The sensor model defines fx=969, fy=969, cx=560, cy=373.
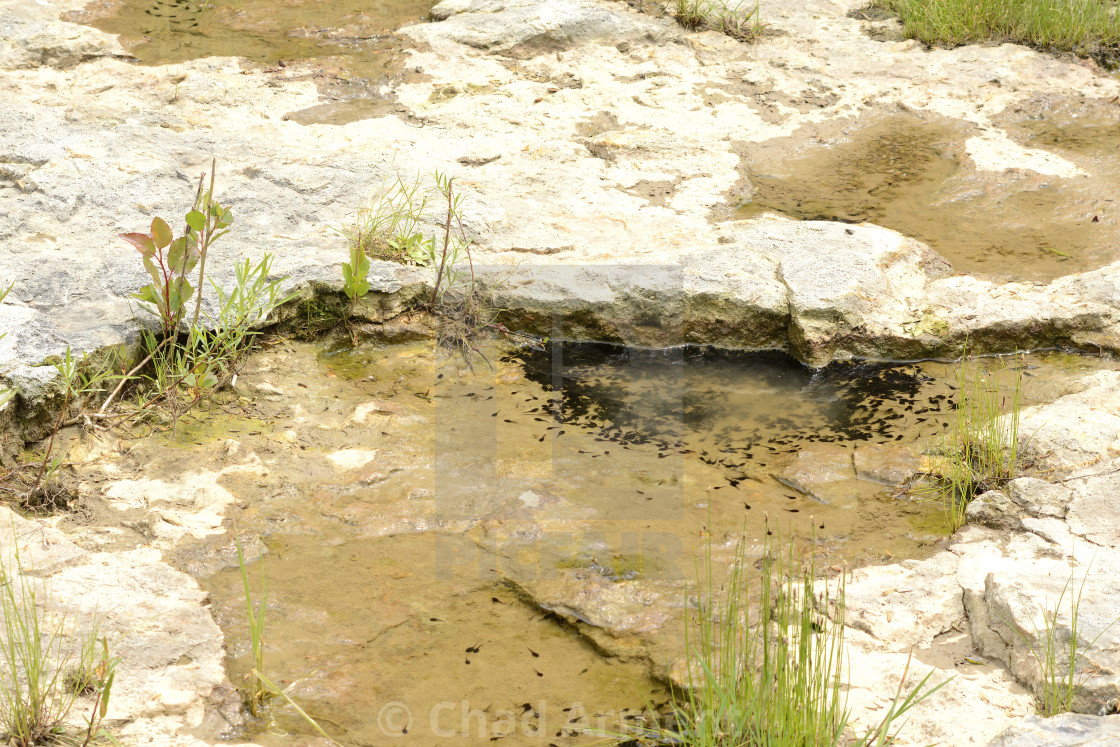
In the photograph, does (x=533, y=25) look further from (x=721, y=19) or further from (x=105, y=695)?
(x=105, y=695)

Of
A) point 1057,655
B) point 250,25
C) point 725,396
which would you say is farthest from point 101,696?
point 250,25

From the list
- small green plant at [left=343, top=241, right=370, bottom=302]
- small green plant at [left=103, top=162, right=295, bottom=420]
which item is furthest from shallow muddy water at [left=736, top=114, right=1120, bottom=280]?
small green plant at [left=103, top=162, right=295, bottom=420]

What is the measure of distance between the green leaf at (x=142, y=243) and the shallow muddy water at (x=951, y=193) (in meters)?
2.59

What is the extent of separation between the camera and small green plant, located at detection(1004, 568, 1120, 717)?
214 cm

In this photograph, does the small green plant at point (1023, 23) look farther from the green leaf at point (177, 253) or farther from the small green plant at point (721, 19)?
the green leaf at point (177, 253)

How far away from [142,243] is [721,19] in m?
4.30

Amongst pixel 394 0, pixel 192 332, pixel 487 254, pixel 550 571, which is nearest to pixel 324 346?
pixel 192 332

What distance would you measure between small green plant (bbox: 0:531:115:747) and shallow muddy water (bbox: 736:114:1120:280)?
11.1ft

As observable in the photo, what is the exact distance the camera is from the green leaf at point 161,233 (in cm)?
317

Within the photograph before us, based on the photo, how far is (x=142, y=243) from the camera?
3211 mm

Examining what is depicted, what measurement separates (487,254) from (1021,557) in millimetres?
2371

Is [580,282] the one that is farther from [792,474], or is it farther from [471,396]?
[792,474]

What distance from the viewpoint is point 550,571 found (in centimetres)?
276

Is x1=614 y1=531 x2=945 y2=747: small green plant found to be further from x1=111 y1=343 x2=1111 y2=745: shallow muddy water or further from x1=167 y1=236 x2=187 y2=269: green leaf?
x1=167 y1=236 x2=187 y2=269: green leaf
